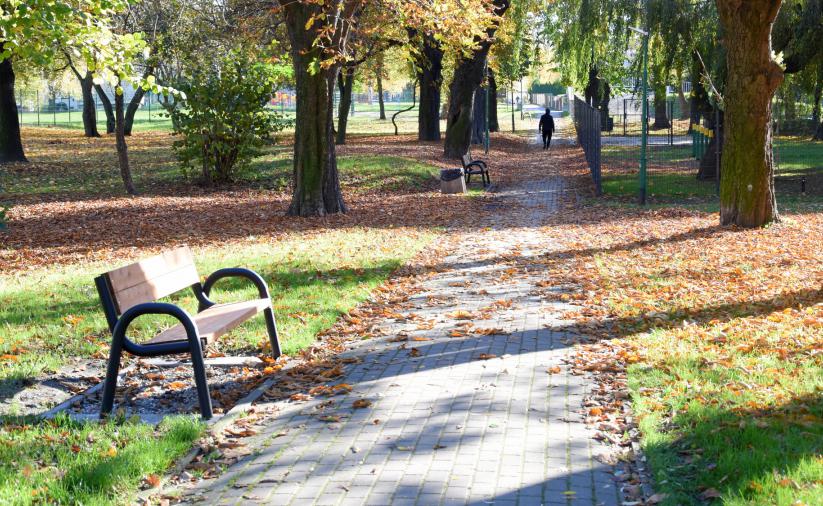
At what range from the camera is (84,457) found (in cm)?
484

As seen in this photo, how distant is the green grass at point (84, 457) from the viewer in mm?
4359

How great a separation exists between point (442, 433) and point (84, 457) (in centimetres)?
199

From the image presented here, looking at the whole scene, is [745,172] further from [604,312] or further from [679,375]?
[679,375]

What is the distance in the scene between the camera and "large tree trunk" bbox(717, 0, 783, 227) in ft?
45.7

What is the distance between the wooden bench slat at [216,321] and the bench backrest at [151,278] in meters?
0.29

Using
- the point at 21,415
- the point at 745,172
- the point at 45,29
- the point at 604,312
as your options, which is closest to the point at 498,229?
the point at 745,172

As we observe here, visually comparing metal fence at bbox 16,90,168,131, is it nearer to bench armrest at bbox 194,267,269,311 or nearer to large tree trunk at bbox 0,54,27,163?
large tree trunk at bbox 0,54,27,163

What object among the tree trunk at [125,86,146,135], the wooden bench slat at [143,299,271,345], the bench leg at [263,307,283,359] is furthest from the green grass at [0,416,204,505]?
the tree trunk at [125,86,146,135]

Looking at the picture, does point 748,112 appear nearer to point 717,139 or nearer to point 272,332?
point 717,139

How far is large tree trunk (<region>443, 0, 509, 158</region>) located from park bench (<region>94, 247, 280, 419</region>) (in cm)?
2416

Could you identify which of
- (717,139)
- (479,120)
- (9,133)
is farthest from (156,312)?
(479,120)

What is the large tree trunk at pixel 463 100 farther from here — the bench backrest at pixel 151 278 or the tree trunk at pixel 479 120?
the bench backrest at pixel 151 278

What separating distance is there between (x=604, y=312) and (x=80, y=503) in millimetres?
5621

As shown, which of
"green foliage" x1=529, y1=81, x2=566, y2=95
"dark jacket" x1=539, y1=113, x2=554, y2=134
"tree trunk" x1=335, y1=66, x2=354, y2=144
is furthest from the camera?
"green foliage" x1=529, y1=81, x2=566, y2=95
